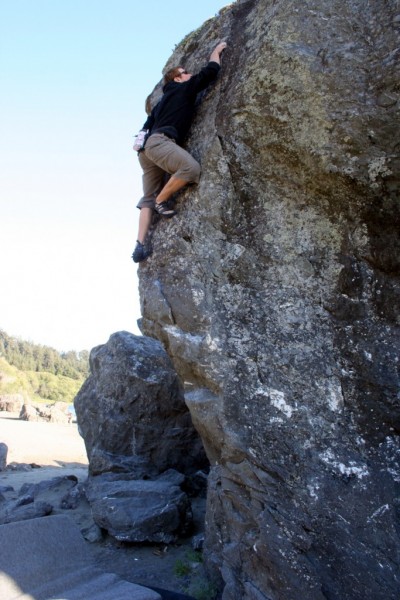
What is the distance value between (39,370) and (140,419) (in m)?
49.3

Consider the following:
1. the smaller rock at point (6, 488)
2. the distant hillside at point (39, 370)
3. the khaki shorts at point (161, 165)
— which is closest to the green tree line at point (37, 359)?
the distant hillside at point (39, 370)

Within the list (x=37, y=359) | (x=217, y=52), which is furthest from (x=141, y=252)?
(x=37, y=359)

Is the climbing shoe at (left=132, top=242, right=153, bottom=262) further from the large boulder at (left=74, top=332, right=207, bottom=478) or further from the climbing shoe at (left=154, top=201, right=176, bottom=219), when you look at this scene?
the large boulder at (left=74, top=332, right=207, bottom=478)

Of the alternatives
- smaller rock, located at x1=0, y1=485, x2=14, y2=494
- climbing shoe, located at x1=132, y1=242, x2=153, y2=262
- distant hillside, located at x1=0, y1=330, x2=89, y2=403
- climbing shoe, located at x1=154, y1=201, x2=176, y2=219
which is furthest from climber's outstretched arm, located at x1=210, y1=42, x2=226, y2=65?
A: distant hillside, located at x1=0, y1=330, x2=89, y2=403

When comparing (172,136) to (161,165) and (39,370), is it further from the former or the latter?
(39,370)

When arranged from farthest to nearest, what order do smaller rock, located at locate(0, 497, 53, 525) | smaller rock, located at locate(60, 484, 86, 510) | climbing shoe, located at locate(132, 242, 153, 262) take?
smaller rock, located at locate(60, 484, 86, 510) < smaller rock, located at locate(0, 497, 53, 525) < climbing shoe, located at locate(132, 242, 153, 262)

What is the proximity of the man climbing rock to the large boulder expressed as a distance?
2.46 m

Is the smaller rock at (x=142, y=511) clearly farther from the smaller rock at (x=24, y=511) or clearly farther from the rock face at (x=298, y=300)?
the rock face at (x=298, y=300)

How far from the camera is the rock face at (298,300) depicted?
3.73m

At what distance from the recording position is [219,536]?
15.8 feet

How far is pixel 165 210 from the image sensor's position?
503cm

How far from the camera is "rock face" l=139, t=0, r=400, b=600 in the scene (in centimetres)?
373

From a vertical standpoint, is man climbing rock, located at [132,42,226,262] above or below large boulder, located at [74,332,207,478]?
above

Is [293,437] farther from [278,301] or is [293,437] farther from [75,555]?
[75,555]
